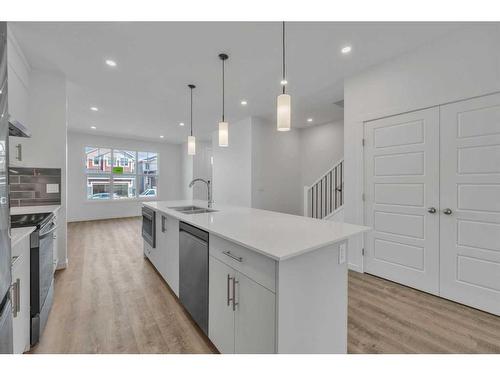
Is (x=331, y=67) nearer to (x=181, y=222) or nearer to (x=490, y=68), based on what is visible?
(x=490, y=68)

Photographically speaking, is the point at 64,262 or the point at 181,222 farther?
the point at 64,262

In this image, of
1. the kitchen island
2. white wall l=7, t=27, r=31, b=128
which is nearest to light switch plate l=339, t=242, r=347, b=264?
the kitchen island

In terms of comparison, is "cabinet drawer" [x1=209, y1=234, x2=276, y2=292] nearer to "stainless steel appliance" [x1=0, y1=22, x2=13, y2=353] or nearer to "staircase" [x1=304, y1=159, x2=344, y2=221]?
"stainless steel appliance" [x1=0, y1=22, x2=13, y2=353]

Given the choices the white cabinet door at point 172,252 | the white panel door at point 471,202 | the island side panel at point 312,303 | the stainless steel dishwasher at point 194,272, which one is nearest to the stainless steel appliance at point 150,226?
Answer: the white cabinet door at point 172,252

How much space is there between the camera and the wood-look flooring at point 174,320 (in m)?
1.68

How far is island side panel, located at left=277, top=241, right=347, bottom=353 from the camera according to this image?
3.85 feet

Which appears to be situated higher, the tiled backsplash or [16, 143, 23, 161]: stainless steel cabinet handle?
[16, 143, 23, 161]: stainless steel cabinet handle

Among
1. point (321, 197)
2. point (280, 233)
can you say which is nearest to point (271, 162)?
point (321, 197)

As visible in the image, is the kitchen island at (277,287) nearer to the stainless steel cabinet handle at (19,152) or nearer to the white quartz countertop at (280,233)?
the white quartz countertop at (280,233)

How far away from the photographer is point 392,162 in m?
2.73

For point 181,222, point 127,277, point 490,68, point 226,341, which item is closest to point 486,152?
point 490,68

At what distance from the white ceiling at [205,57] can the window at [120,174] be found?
10.1 ft

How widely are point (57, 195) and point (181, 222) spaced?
7.93 feet

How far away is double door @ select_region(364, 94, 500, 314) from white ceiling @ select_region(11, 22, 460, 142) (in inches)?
36.9
